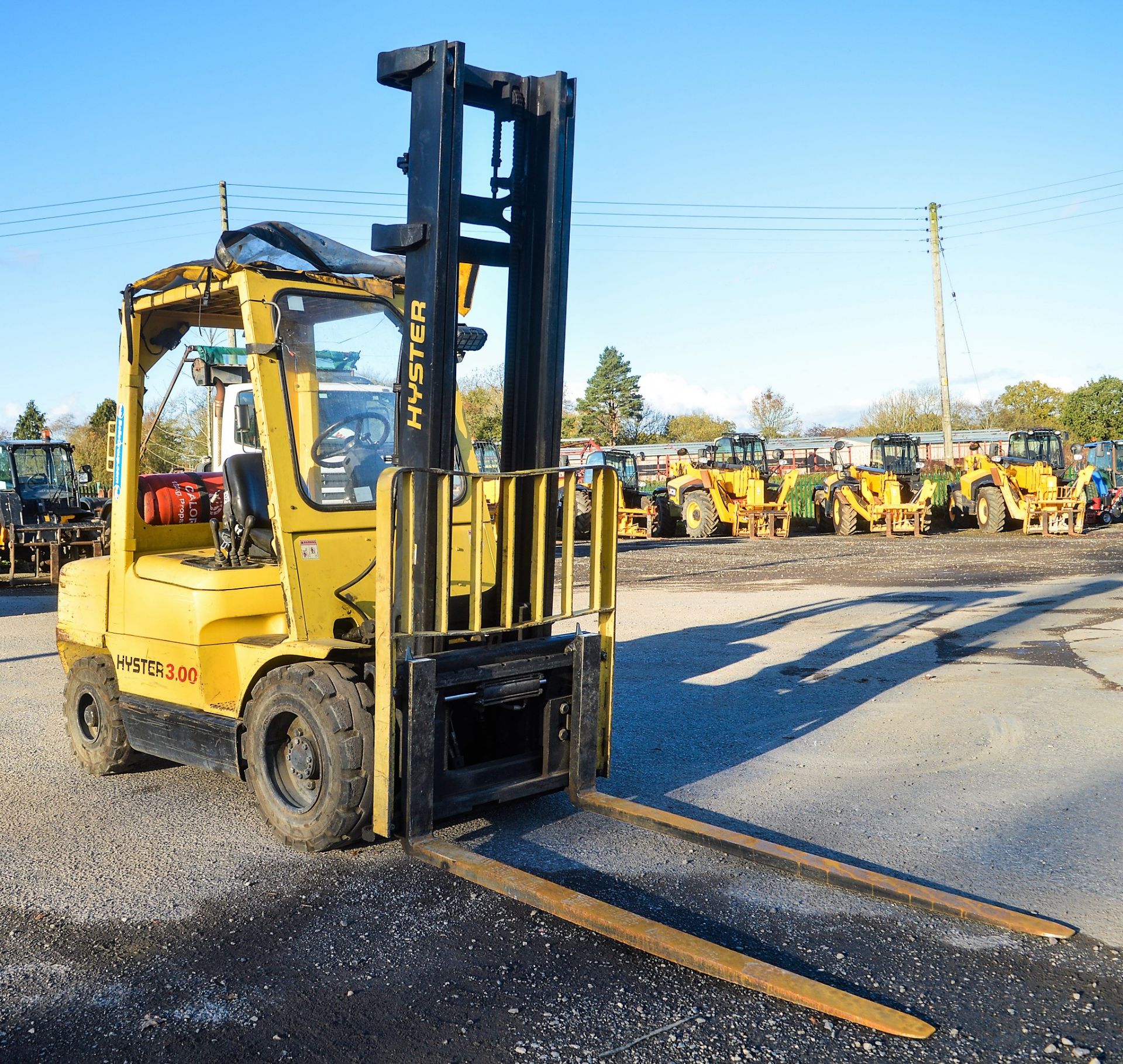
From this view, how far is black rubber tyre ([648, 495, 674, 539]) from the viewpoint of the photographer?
1160 inches

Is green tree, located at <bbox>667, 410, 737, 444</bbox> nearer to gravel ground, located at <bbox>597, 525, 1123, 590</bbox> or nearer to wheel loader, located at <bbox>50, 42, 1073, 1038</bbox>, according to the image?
gravel ground, located at <bbox>597, 525, 1123, 590</bbox>

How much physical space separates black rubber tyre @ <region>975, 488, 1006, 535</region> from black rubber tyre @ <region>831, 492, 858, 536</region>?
303 cm

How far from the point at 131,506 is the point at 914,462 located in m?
26.7

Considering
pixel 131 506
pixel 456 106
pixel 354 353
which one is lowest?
pixel 131 506

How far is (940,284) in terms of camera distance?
36312mm

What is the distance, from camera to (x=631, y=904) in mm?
4180

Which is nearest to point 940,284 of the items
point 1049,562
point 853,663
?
point 1049,562

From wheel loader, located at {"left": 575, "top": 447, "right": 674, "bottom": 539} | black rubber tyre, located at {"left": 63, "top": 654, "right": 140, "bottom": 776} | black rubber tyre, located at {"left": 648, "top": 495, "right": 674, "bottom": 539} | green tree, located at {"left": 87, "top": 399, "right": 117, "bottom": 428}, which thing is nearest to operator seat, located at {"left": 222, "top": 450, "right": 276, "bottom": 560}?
black rubber tyre, located at {"left": 63, "top": 654, "right": 140, "bottom": 776}

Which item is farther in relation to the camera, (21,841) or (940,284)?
(940,284)

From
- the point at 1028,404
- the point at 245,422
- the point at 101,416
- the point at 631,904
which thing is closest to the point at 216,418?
the point at 245,422

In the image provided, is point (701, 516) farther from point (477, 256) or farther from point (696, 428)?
point (696, 428)

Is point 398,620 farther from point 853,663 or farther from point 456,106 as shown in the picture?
point 853,663

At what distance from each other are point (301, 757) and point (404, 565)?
3.60 ft

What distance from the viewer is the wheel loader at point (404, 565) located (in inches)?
172
